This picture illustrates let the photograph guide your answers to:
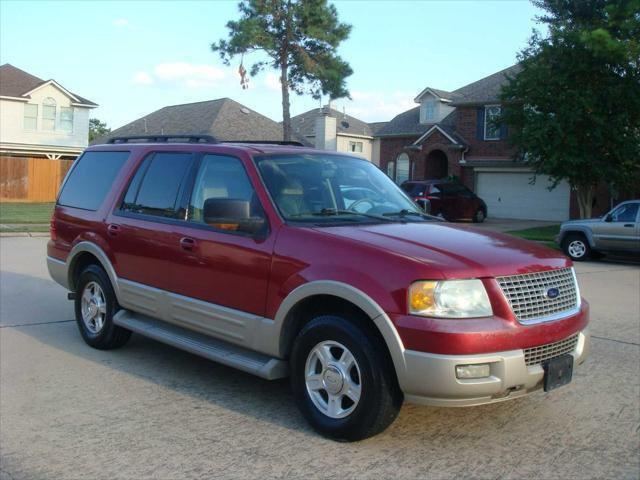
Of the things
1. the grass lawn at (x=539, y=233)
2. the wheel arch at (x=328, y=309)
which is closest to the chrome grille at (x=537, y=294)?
the wheel arch at (x=328, y=309)

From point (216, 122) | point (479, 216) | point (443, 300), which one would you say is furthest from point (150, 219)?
point (216, 122)

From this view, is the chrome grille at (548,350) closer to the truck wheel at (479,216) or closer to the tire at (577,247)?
the tire at (577,247)

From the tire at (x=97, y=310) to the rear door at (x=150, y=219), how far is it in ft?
1.10

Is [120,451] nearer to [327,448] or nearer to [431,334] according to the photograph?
[327,448]

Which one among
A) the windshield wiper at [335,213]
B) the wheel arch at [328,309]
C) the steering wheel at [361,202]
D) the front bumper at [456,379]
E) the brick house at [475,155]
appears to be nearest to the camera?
the front bumper at [456,379]

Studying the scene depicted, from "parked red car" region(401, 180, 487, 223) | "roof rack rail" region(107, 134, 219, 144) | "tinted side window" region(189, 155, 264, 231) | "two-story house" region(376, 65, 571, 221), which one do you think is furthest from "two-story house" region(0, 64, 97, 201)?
"tinted side window" region(189, 155, 264, 231)

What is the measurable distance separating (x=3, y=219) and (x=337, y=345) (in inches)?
863

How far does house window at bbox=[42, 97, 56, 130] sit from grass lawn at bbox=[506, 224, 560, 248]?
1161 inches

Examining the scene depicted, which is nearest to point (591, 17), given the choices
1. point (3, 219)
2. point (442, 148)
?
point (442, 148)

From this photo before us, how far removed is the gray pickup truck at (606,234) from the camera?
16016 millimetres

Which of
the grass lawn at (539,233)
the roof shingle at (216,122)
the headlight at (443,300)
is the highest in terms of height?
the roof shingle at (216,122)

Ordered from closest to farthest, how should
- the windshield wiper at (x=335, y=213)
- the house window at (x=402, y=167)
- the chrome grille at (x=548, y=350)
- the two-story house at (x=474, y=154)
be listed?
the chrome grille at (x=548, y=350) → the windshield wiper at (x=335, y=213) → the two-story house at (x=474, y=154) → the house window at (x=402, y=167)

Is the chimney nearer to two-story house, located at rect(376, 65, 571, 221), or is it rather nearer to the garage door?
two-story house, located at rect(376, 65, 571, 221)

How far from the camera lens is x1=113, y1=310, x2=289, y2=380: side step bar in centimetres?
473
